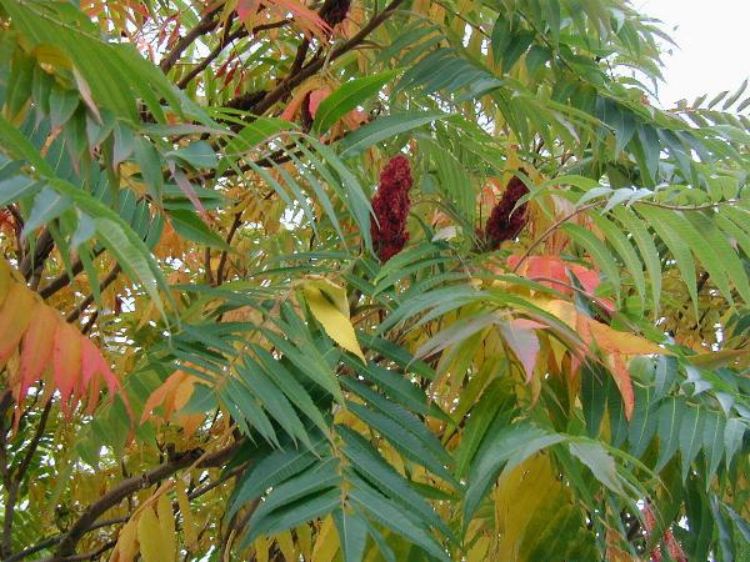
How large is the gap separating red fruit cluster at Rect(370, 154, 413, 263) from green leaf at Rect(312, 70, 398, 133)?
0.14 meters

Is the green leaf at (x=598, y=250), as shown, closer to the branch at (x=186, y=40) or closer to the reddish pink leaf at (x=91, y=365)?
the reddish pink leaf at (x=91, y=365)

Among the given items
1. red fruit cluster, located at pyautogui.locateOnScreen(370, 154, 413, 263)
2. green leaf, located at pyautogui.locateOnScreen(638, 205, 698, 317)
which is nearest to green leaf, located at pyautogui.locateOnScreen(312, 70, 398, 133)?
red fruit cluster, located at pyautogui.locateOnScreen(370, 154, 413, 263)

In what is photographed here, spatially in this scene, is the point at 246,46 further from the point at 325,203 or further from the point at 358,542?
the point at 358,542

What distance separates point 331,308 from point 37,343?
1.20ft

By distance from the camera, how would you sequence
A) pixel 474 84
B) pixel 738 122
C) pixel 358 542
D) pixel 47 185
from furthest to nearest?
pixel 738 122 → pixel 474 84 → pixel 358 542 → pixel 47 185

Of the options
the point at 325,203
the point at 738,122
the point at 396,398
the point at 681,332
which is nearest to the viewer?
the point at 325,203

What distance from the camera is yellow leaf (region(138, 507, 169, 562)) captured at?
1.29 metres

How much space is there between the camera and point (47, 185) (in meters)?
0.81

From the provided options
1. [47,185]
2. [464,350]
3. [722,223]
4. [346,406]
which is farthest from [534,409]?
[47,185]

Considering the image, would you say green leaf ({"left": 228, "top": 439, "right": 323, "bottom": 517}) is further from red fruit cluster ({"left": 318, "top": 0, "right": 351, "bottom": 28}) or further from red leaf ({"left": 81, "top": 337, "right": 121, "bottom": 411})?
red fruit cluster ({"left": 318, "top": 0, "right": 351, "bottom": 28})

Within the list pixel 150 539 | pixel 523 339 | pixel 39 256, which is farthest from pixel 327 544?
pixel 39 256

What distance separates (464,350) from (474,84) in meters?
0.62

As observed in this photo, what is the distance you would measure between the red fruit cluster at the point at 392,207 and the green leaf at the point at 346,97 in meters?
0.14

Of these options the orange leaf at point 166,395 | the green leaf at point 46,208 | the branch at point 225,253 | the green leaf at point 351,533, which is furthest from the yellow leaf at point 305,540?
the green leaf at point 46,208
